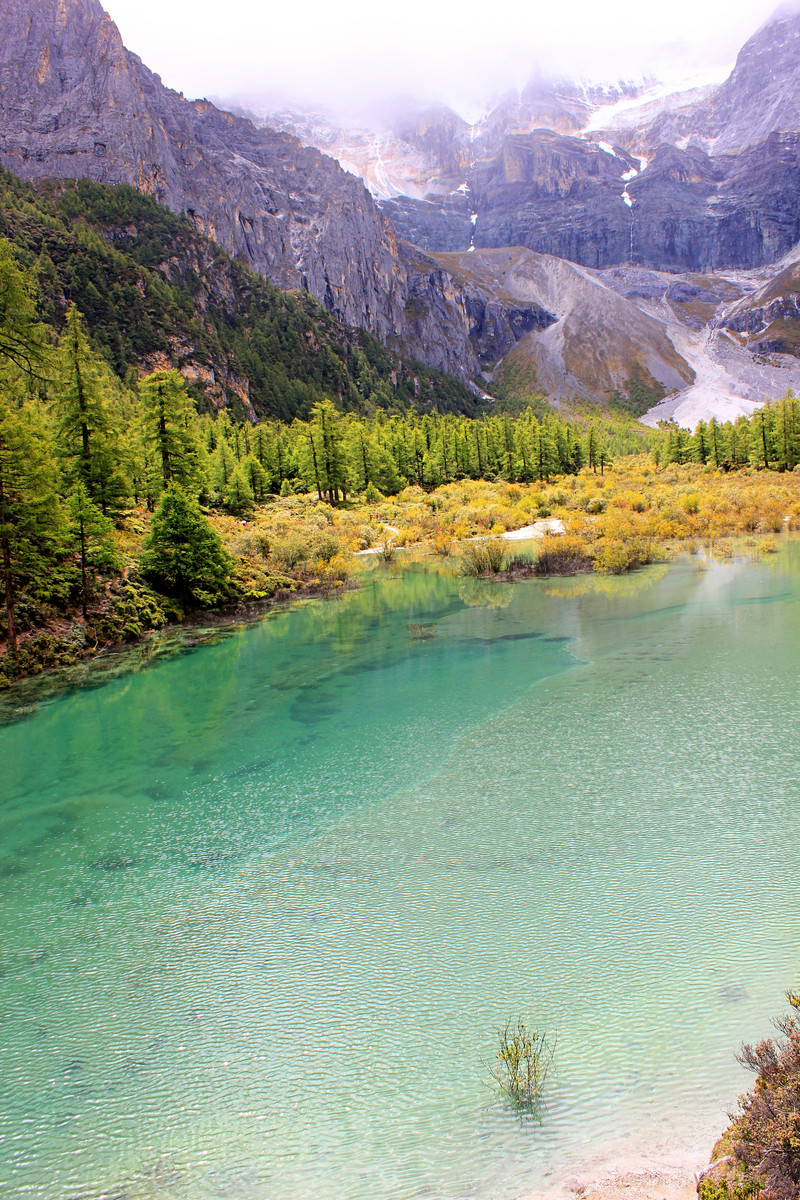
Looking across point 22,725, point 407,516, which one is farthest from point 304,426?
point 22,725

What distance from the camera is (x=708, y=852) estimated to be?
9195 millimetres

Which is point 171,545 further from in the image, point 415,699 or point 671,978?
point 671,978

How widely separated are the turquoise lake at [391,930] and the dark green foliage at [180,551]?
13312 millimetres

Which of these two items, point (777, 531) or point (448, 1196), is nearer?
point (448, 1196)

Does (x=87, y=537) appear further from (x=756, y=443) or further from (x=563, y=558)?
(x=756, y=443)

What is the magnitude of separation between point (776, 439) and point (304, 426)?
52.7 meters

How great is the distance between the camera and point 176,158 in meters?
161

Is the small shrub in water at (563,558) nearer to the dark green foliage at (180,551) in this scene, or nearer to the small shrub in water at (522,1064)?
the dark green foliage at (180,551)

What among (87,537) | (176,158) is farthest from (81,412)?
(176,158)

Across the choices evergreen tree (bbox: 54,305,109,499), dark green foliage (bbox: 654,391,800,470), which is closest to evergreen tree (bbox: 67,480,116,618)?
evergreen tree (bbox: 54,305,109,499)

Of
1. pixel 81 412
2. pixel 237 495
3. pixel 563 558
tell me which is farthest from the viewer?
pixel 237 495

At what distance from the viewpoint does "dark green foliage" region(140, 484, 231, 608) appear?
99.1ft

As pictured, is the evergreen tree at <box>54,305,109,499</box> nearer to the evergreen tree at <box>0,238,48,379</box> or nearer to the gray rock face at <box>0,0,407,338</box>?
the evergreen tree at <box>0,238,48,379</box>

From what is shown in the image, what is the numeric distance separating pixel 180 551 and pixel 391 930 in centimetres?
2484
